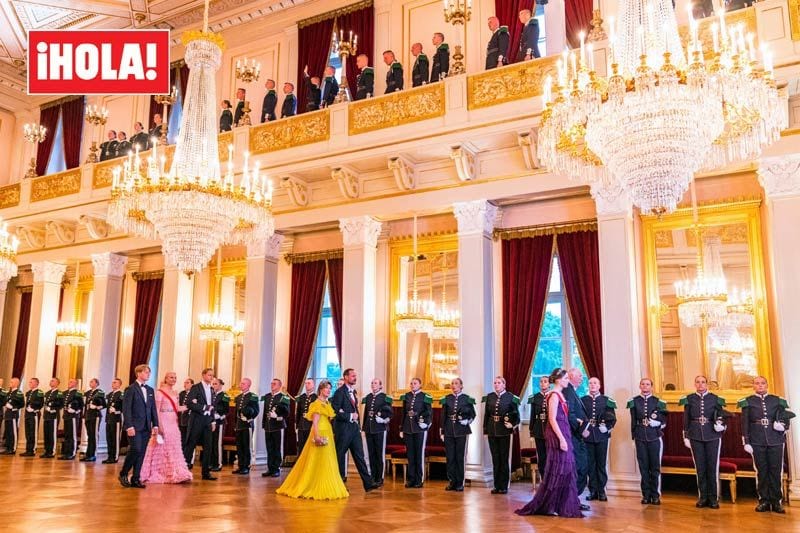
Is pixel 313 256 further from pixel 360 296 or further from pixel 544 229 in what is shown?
pixel 544 229

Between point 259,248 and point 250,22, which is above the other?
point 250,22

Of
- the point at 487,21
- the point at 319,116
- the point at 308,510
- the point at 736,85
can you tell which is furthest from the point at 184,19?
the point at 736,85

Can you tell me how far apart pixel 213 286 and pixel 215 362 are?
1.50 metres

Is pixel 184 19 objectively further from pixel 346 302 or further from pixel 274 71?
pixel 346 302

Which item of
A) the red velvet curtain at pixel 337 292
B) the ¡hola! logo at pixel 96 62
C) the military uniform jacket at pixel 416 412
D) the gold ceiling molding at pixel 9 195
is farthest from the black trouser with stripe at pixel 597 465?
the gold ceiling molding at pixel 9 195

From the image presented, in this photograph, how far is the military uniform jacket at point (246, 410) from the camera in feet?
36.5

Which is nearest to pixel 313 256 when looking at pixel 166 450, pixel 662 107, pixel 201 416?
pixel 201 416

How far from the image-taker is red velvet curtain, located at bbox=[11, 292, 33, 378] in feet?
A: 54.6

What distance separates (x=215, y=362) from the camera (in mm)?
13977

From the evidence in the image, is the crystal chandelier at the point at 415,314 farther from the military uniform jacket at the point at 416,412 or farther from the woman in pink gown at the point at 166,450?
the woman in pink gown at the point at 166,450

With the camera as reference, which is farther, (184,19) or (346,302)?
(184,19)

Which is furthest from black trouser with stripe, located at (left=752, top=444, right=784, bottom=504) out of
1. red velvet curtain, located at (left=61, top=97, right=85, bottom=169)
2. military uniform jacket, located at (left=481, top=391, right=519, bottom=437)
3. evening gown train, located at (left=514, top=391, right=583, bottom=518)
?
red velvet curtain, located at (left=61, top=97, right=85, bottom=169)

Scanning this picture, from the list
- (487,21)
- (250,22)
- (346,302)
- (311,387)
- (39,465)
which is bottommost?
(39,465)

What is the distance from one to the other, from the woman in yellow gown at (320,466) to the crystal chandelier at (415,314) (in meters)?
3.14
